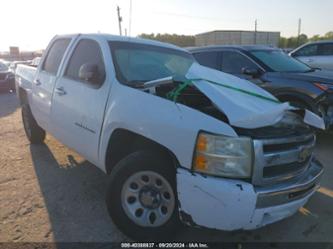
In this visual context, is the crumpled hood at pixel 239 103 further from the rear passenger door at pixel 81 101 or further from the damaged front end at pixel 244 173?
the rear passenger door at pixel 81 101

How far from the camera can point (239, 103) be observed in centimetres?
295

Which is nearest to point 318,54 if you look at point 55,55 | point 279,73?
point 279,73

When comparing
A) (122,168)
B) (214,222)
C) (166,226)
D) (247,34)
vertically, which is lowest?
(166,226)

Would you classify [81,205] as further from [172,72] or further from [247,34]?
[247,34]

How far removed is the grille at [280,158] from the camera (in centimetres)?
266

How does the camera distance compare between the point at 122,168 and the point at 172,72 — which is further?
the point at 172,72

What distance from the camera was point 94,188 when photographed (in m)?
4.28

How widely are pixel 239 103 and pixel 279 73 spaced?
3773 millimetres

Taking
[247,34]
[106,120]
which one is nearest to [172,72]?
[106,120]

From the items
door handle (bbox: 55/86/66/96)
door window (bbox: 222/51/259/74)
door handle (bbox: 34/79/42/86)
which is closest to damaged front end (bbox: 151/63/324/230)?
door handle (bbox: 55/86/66/96)

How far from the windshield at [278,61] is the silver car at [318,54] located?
18.0 feet

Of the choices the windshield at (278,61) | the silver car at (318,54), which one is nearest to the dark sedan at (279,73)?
the windshield at (278,61)

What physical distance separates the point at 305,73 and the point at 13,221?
5.33 meters

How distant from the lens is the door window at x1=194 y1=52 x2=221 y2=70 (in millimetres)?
7470
